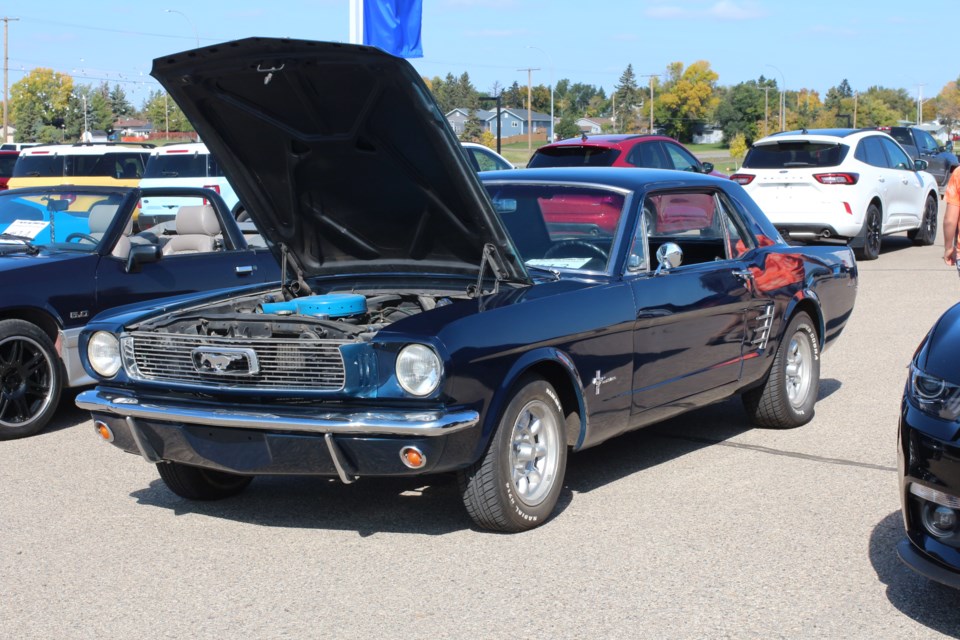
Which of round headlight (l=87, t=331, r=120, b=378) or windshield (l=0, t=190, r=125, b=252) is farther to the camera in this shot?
windshield (l=0, t=190, r=125, b=252)

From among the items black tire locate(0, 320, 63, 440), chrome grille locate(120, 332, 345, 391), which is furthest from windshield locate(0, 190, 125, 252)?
chrome grille locate(120, 332, 345, 391)

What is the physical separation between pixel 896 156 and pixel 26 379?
552 inches

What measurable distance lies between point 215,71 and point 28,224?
12.6ft

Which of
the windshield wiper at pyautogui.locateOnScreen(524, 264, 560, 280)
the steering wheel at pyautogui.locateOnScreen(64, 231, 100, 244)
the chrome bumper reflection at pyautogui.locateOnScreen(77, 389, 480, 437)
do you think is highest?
the steering wheel at pyautogui.locateOnScreen(64, 231, 100, 244)

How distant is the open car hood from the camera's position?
5.38 m

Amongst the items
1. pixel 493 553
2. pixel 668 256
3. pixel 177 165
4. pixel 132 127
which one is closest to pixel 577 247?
pixel 668 256

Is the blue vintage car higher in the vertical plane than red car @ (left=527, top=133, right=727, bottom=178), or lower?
lower

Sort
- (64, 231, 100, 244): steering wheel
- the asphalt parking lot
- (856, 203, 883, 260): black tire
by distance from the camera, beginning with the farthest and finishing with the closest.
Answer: (856, 203, 883, 260): black tire → (64, 231, 100, 244): steering wheel → the asphalt parking lot

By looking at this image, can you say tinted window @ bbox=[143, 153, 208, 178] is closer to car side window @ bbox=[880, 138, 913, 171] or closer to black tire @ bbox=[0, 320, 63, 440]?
car side window @ bbox=[880, 138, 913, 171]

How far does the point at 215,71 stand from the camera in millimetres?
5617

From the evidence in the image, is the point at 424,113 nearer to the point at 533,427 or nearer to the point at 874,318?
the point at 533,427

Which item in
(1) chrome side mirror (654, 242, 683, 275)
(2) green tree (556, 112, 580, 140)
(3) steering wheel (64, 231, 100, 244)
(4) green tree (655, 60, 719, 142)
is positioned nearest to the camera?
(1) chrome side mirror (654, 242, 683, 275)

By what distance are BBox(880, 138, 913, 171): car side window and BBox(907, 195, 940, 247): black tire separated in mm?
1081

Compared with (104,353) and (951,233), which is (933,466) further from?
(951,233)
